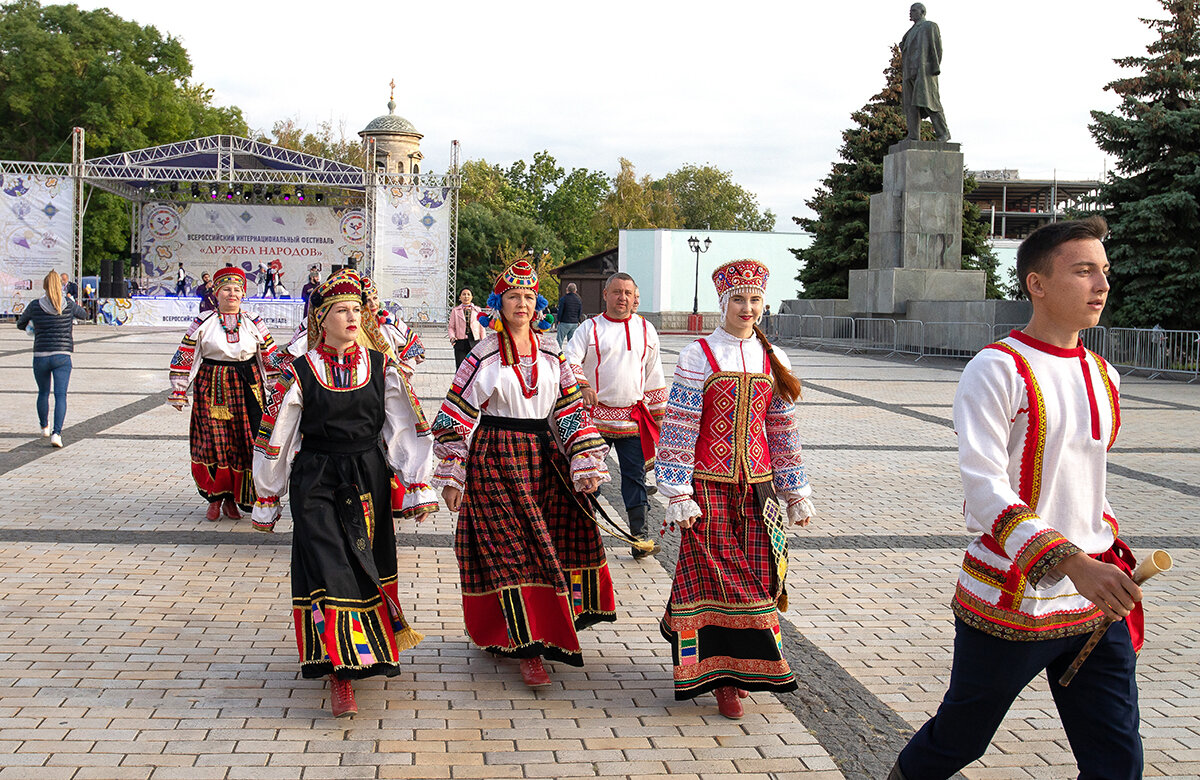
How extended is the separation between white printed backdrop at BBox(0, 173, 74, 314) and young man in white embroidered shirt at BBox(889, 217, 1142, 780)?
119ft

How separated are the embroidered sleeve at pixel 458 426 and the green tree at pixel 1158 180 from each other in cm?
2262

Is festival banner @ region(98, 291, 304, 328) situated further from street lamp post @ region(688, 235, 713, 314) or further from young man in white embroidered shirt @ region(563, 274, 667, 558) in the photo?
young man in white embroidered shirt @ region(563, 274, 667, 558)

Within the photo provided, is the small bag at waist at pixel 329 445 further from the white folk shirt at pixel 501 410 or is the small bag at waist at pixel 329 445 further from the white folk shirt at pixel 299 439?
the white folk shirt at pixel 501 410

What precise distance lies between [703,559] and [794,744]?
775 mm

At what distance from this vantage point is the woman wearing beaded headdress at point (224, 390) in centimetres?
798

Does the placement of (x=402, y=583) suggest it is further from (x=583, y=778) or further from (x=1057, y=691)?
(x=1057, y=691)

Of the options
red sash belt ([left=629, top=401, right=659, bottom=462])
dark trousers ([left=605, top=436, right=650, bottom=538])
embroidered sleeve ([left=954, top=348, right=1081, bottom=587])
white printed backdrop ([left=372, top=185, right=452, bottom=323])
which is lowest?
dark trousers ([left=605, top=436, right=650, bottom=538])

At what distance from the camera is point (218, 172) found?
34.0 meters

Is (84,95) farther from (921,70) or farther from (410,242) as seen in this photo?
(921,70)

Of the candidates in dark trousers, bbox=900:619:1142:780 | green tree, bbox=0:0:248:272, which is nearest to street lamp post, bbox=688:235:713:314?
green tree, bbox=0:0:248:272

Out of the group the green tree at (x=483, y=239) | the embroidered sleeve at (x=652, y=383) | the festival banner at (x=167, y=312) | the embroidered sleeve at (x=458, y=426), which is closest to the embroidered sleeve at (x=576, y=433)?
the embroidered sleeve at (x=458, y=426)

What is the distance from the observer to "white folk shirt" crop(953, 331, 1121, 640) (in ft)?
9.55

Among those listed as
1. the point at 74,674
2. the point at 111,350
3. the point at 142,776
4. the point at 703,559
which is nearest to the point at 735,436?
the point at 703,559

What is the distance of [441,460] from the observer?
4953mm
